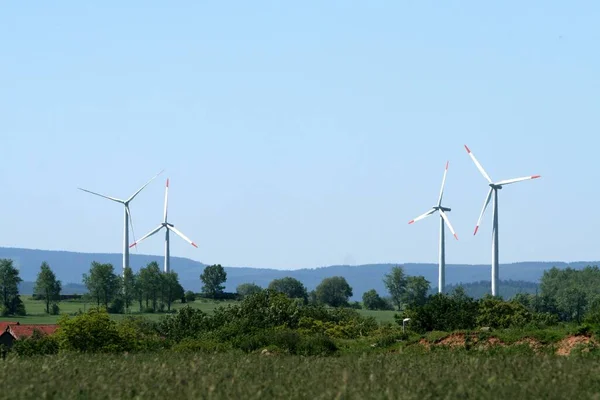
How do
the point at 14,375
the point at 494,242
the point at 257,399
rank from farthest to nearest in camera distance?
the point at 494,242 < the point at 14,375 < the point at 257,399

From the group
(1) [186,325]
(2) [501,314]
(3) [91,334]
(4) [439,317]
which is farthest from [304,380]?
(1) [186,325]

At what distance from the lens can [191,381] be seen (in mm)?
27109

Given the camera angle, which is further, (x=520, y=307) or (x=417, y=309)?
(x=520, y=307)

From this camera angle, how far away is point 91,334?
74062 mm

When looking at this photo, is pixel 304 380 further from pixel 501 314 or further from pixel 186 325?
pixel 186 325

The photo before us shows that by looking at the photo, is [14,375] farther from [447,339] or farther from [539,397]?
[447,339]

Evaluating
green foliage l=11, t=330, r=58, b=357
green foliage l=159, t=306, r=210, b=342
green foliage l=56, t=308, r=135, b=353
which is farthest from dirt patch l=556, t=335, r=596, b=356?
green foliage l=159, t=306, r=210, b=342

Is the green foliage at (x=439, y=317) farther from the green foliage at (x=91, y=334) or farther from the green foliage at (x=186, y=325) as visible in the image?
the green foliage at (x=91, y=334)

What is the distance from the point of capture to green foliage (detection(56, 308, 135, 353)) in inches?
2869

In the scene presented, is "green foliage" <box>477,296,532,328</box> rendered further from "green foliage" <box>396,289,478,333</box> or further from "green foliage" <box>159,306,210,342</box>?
"green foliage" <box>159,306,210,342</box>

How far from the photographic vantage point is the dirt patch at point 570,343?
47.5 meters

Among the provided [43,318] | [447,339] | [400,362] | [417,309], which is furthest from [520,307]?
[43,318]

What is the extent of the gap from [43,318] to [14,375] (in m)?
173

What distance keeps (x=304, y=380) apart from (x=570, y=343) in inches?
958
